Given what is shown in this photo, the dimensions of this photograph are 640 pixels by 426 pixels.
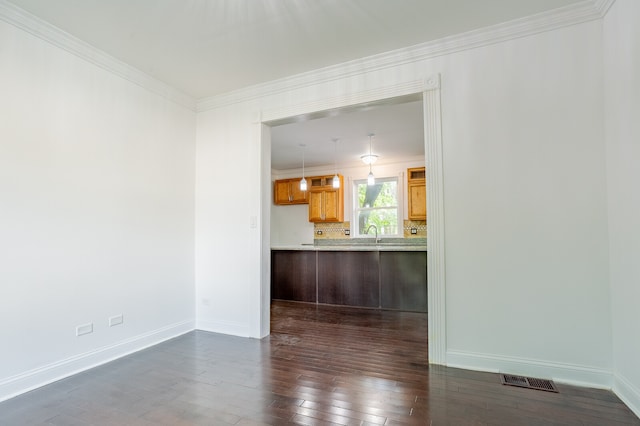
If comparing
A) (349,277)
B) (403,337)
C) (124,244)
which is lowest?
(403,337)

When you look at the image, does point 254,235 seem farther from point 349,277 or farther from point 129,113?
point 349,277

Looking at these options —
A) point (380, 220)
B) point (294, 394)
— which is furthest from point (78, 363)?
point (380, 220)

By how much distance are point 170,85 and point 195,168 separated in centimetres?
98

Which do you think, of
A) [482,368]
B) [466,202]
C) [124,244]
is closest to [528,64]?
[466,202]

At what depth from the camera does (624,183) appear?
217 centimetres

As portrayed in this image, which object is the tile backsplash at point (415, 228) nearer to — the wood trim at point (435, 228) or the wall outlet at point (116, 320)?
the wood trim at point (435, 228)

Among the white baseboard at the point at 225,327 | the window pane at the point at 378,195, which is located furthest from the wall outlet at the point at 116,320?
the window pane at the point at 378,195

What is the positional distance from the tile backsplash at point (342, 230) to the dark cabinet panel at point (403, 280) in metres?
1.73

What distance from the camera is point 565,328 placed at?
2.47 metres

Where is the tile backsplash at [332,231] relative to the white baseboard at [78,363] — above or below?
above

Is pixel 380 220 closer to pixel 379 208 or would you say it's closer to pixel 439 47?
pixel 379 208

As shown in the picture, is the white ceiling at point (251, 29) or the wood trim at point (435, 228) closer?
the white ceiling at point (251, 29)

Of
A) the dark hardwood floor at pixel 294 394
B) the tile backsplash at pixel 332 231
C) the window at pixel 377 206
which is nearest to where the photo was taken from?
the dark hardwood floor at pixel 294 394

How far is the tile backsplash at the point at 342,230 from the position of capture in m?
6.76
